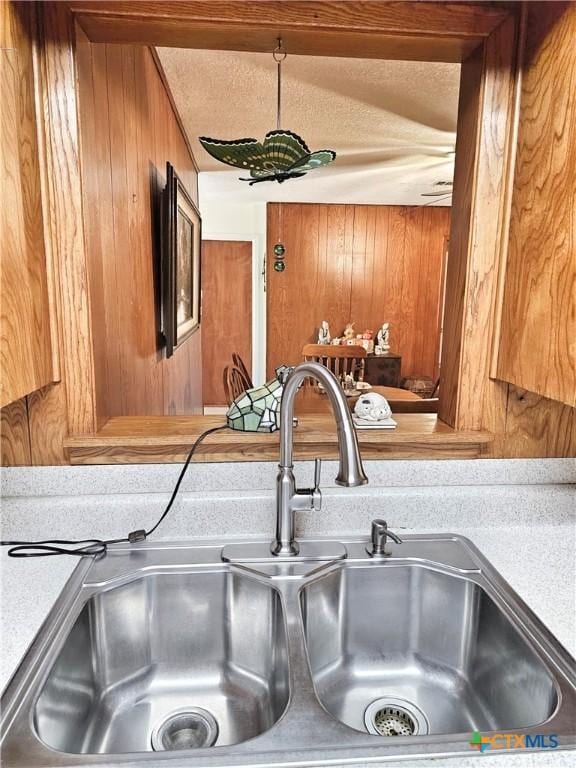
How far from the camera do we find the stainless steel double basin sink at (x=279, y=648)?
718 millimetres

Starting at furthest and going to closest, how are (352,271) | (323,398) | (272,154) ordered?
(352,271)
(323,398)
(272,154)

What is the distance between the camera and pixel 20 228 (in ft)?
2.58

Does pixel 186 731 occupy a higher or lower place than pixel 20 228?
lower

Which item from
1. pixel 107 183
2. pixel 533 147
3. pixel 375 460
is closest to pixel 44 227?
pixel 107 183

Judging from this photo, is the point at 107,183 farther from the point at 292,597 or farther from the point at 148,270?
the point at 292,597

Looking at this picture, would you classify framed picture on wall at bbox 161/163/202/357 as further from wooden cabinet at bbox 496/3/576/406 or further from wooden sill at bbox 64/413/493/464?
Answer: wooden cabinet at bbox 496/3/576/406

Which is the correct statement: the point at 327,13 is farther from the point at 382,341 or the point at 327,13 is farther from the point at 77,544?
the point at 382,341

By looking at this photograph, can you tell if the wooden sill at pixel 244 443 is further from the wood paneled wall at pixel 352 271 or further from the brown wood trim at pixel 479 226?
the wood paneled wall at pixel 352 271

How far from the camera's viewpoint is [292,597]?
804 mm

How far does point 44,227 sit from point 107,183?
359 millimetres

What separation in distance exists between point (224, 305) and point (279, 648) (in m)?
5.09

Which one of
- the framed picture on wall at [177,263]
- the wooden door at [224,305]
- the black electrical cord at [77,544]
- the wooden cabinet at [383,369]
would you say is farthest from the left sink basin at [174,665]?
the wooden door at [224,305]

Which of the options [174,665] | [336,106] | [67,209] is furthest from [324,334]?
[174,665]

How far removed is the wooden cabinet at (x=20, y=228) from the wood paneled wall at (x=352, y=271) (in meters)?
4.43
